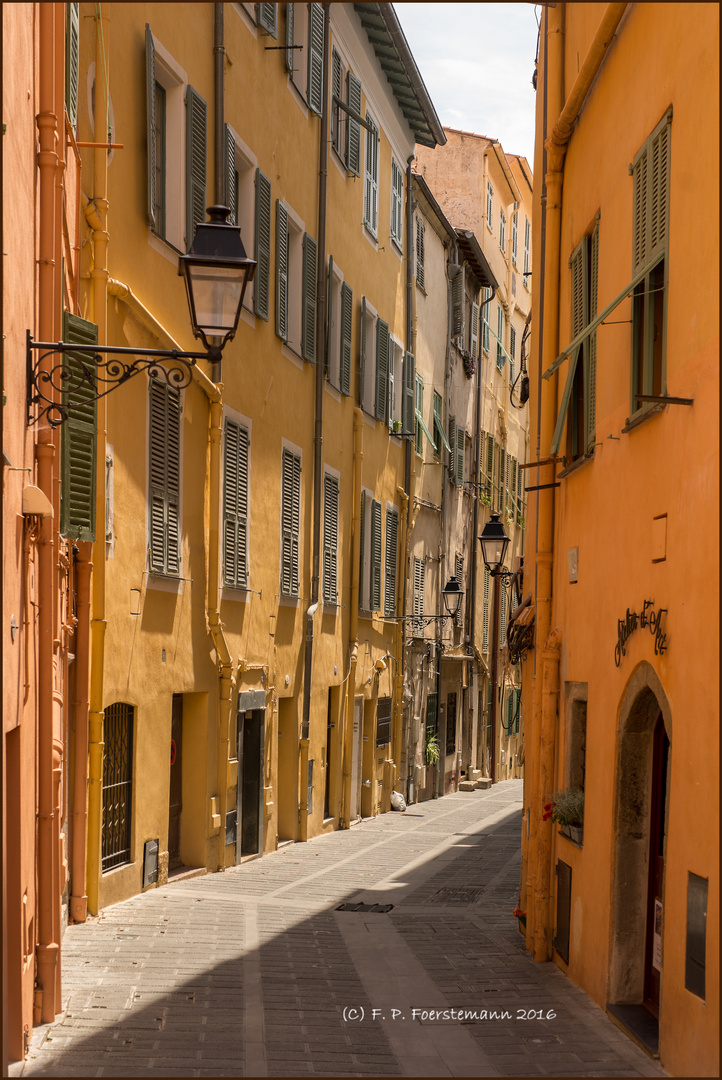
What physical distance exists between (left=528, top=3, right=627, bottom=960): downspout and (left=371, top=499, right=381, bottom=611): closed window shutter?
10.2 m

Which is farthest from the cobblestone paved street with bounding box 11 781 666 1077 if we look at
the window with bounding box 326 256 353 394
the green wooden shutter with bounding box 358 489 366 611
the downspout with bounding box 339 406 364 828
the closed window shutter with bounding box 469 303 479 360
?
the closed window shutter with bounding box 469 303 479 360

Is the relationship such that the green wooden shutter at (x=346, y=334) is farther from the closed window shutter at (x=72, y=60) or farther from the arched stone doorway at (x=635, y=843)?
the arched stone doorway at (x=635, y=843)

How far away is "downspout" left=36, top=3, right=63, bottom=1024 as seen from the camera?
752cm

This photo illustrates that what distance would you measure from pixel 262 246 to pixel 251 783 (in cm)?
679

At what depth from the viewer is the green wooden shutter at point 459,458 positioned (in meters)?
30.4

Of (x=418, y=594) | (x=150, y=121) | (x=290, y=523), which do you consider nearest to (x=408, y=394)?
(x=418, y=594)

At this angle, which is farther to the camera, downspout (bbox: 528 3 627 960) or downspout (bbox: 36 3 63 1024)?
downspout (bbox: 528 3 627 960)

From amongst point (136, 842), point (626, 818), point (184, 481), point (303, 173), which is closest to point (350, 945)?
point (136, 842)

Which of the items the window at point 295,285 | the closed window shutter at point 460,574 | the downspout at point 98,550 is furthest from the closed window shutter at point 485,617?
the downspout at point 98,550

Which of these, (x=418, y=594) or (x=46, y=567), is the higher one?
(x=46, y=567)

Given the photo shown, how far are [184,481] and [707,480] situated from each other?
314 inches

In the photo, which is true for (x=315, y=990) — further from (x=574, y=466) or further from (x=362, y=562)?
(x=362, y=562)

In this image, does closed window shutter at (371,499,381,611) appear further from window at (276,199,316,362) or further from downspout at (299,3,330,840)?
Answer: window at (276,199,316,362)

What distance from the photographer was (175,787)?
14.2 m
